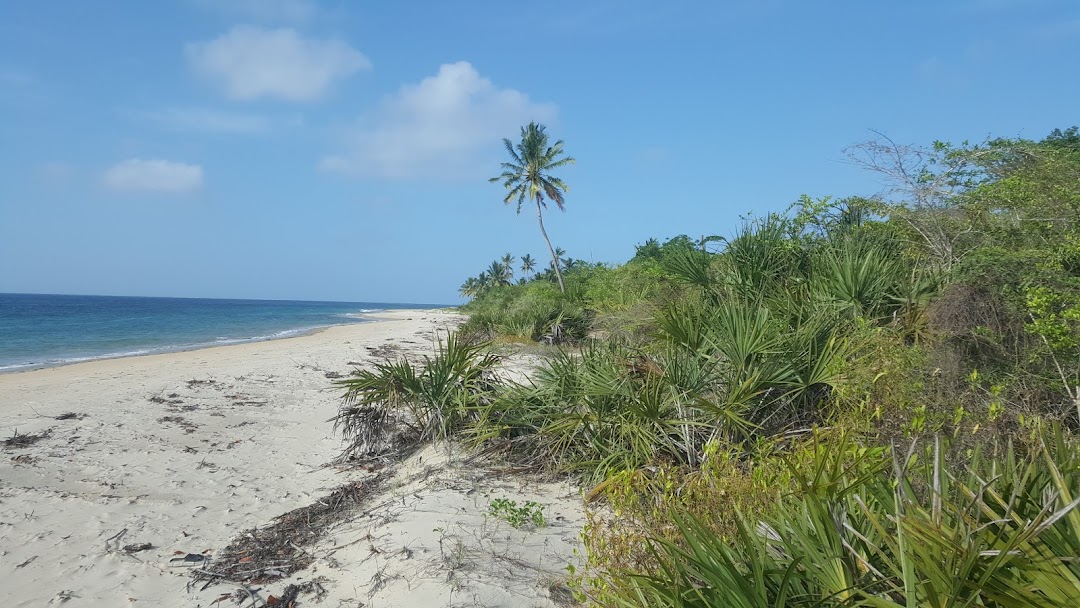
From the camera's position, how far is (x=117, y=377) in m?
14.0

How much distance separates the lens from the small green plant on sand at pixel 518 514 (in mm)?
4895

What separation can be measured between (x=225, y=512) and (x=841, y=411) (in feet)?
18.1

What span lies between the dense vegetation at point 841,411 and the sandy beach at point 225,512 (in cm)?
54

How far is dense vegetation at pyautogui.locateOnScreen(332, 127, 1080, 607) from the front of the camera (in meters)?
2.21

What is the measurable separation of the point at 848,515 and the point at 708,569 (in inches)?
30.2

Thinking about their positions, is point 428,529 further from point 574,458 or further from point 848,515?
point 848,515

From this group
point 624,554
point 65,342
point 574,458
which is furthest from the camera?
point 65,342

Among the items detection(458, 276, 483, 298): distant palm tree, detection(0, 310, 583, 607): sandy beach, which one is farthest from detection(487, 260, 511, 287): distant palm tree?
detection(0, 310, 583, 607): sandy beach

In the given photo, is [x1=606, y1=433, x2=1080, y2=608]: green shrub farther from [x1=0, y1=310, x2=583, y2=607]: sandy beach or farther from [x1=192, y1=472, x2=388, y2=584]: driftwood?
[x1=192, y1=472, x2=388, y2=584]: driftwood

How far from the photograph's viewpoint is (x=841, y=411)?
4.91m

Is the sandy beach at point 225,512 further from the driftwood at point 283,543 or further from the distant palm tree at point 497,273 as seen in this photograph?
the distant palm tree at point 497,273

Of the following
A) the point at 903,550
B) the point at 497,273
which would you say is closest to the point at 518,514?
the point at 903,550

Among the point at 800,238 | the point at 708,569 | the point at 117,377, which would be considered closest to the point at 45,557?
the point at 708,569

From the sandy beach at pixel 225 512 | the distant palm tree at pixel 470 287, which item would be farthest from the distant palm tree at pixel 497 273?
the sandy beach at pixel 225 512
